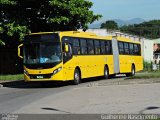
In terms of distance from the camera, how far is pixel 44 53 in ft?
86.2

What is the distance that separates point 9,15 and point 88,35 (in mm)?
9694

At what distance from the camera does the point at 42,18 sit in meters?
40.1

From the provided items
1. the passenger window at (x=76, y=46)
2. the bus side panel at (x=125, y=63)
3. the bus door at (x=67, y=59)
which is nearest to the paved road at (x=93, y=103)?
the bus door at (x=67, y=59)

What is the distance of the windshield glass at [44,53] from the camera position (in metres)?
26.2

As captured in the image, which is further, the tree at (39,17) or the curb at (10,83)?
the tree at (39,17)

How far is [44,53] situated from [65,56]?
117 cm

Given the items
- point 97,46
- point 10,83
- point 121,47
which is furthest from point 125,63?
point 10,83

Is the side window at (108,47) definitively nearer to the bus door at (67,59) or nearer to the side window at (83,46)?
the side window at (83,46)

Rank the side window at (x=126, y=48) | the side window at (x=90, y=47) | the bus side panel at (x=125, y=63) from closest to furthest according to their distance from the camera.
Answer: the side window at (x=90, y=47) → the bus side panel at (x=125, y=63) → the side window at (x=126, y=48)

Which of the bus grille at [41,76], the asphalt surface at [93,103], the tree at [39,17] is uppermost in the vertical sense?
the tree at [39,17]

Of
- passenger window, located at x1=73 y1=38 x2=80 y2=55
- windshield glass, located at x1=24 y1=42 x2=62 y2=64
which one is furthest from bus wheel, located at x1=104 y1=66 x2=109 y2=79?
windshield glass, located at x1=24 y1=42 x2=62 y2=64

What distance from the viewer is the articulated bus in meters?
26.2

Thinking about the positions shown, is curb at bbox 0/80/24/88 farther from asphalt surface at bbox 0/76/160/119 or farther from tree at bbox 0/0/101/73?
asphalt surface at bbox 0/76/160/119

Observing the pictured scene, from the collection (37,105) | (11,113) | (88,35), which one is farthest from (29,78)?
(11,113)
